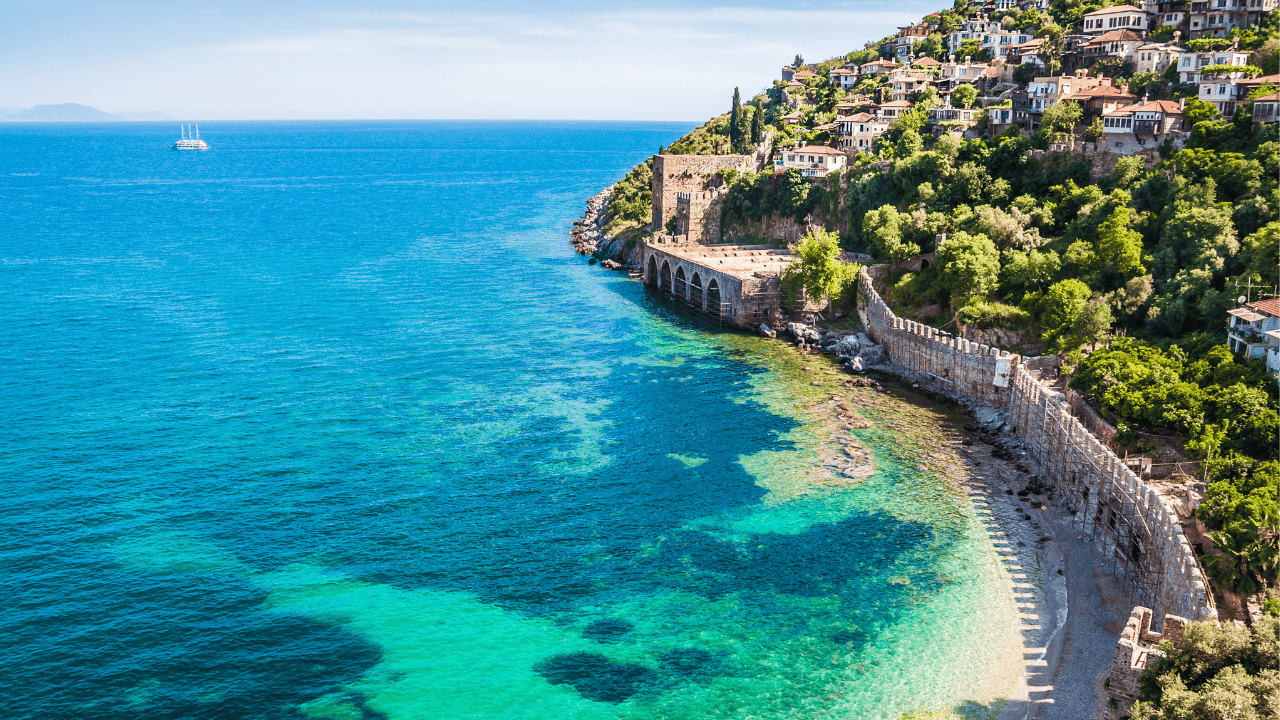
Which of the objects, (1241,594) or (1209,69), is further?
(1209,69)

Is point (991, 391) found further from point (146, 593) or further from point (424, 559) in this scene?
point (146, 593)

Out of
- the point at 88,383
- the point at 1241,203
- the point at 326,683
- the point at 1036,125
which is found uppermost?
the point at 1036,125

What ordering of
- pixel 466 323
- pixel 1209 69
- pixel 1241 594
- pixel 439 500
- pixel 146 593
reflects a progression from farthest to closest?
pixel 466 323, pixel 1209 69, pixel 439 500, pixel 146 593, pixel 1241 594

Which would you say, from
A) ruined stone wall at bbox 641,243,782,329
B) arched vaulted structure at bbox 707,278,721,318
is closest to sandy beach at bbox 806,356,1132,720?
ruined stone wall at bbox 641,243,782,329

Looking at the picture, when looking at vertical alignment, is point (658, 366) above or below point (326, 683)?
above

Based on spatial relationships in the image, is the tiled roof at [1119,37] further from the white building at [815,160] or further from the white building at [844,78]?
the white building at [844,78]

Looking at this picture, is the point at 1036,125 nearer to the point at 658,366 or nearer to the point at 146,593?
the point at 658,366

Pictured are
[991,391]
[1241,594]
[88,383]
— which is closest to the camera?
[1241,594]

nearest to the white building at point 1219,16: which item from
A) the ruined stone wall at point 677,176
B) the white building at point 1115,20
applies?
the white building at point 1115,20

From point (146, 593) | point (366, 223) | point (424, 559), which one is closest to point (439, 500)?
point (424, 559)
